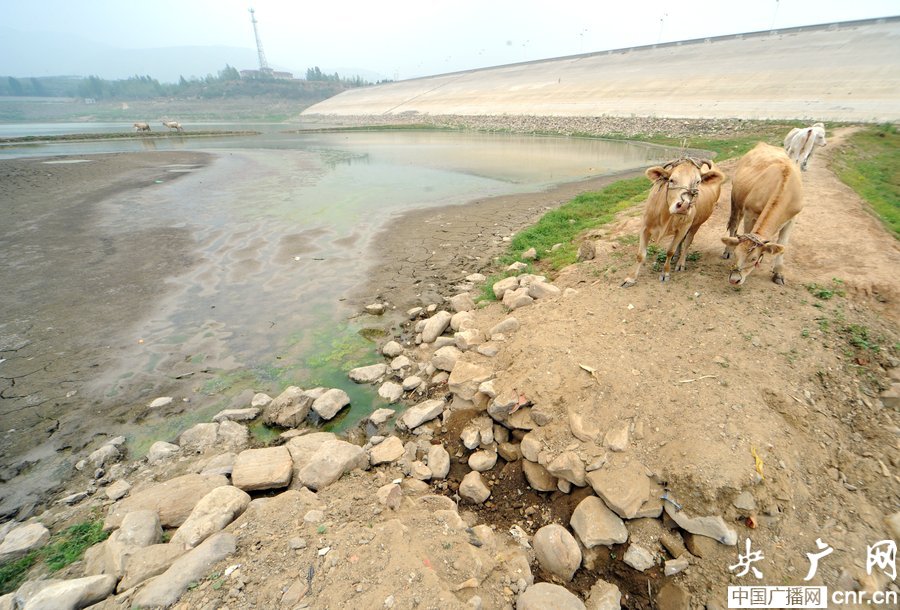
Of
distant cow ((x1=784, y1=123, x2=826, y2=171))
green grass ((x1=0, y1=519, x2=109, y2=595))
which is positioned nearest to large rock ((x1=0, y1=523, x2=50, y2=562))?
green grass ((x1=0, y1=519, x2=109, y2=595))

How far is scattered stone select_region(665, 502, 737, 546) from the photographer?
149 inches

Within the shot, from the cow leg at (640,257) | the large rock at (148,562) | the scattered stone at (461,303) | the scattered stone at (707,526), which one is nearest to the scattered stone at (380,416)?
the large rock at (148,562)

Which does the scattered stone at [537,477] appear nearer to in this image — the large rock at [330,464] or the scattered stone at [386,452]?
the scattered stone at [386,452]

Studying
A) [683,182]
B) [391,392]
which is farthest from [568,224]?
[391,392]

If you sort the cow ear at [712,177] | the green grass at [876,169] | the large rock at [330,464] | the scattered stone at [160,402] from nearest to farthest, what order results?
the large rock at [330,464] → the cow ear at [712,177] → the scattered stone at [160,402] → the green grass at [876,169]

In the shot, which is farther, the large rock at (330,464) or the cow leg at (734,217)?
the cow leg at (734,217)

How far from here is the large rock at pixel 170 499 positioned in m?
4.61

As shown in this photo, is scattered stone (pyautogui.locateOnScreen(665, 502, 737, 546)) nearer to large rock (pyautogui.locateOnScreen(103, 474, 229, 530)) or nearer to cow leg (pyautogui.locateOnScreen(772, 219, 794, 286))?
cow leg (pyautogui.locateOnScreen(772, 219, 794, 286))

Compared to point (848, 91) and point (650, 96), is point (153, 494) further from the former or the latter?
point (650, 96)

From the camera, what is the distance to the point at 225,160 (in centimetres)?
3120

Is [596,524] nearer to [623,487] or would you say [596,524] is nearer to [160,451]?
[623,487]

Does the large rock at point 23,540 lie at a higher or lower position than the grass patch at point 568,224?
lower

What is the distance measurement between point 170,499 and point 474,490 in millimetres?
3780

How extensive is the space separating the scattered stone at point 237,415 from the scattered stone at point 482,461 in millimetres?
3890
